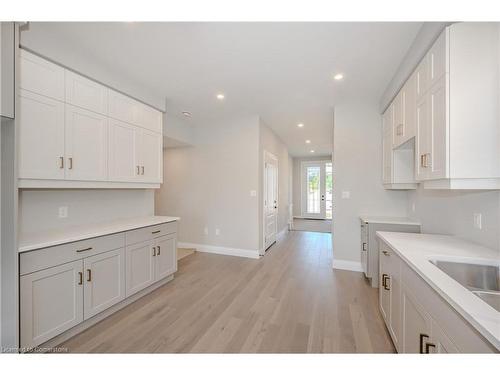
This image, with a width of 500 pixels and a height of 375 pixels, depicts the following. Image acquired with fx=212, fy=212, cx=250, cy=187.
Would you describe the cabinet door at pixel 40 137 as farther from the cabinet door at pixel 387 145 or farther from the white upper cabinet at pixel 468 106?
the cabinet door at pixel 387 145

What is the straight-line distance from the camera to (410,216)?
3.16 m

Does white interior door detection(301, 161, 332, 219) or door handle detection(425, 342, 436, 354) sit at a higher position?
white interior door detection(301, 161, 332, 219)

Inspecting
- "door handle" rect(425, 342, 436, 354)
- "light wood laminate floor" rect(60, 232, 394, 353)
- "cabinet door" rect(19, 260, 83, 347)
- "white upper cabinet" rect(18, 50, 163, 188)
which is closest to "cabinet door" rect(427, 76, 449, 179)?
"door handle" rect(425, 342, 436, 354)

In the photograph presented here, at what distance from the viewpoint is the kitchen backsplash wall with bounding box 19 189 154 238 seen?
2031mm

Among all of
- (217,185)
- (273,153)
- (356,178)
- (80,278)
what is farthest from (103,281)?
(273,153)

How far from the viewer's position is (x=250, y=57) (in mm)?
2225

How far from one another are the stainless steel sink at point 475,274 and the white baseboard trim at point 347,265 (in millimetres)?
2222

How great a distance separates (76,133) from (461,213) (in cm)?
373

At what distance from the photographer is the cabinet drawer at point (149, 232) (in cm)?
239

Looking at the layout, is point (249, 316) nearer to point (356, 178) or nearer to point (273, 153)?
point (356, 178)

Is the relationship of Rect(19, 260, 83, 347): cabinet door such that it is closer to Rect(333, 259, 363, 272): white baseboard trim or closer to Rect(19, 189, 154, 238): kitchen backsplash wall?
Rect(19, 189, 154, 238): kitchen backsplash wall

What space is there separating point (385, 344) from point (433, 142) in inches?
66.9

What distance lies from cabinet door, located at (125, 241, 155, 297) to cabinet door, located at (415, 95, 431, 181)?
117 inches

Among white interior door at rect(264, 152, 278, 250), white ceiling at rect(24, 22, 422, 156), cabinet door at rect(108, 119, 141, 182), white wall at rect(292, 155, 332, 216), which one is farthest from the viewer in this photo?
white wall at rect(292, 155, 332, 216)
